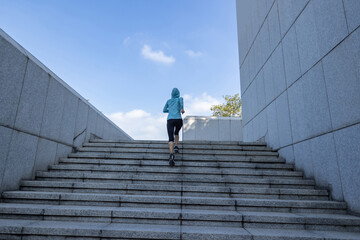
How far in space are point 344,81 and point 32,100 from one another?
20.4 feet

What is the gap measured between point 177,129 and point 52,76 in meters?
3.41

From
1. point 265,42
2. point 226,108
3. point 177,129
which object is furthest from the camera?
point 226,108

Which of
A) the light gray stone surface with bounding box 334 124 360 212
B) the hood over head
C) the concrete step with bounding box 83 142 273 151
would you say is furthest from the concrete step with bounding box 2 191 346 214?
the hood over head

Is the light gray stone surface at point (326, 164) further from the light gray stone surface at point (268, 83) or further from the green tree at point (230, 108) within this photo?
the green tree at point (230, 108)

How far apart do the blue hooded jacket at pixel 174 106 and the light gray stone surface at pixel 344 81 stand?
3.44 metres

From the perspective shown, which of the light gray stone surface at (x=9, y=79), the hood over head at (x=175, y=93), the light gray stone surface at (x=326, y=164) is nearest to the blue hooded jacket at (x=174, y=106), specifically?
the hood over head at (x=175, y=93)

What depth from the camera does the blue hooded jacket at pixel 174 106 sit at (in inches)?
234

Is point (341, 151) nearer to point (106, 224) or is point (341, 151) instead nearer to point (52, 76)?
point (106, 224)

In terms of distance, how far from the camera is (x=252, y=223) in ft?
10.8

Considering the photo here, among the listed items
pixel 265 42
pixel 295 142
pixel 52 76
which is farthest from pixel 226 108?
pixel 52 76

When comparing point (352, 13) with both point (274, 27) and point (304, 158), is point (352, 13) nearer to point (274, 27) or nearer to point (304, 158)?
point (304, 158)

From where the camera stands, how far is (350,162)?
3.77 meters

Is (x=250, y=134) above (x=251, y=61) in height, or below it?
below

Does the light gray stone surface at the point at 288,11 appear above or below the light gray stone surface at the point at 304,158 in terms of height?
above
